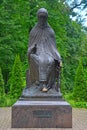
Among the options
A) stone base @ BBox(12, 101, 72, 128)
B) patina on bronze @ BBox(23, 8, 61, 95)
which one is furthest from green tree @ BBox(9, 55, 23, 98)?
stone base @ BBox(12, 101, 72, 128)

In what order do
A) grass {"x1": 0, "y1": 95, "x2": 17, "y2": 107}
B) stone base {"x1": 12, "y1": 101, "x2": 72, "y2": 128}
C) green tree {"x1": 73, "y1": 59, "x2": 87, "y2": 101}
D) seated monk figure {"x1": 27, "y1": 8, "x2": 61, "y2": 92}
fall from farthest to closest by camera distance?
green tree {"x1": 73, "y1": 59, "x2": 87, "y2": 101} < grass {"x1": 0, "y1": 95, "x2": 17, "y2": 107} < seated monk figure {"x1": 27, "y1": 8, "x2": 61, "y2": 92} < stone base {"x1": 12, "y1": 101, "x2": 72, "y2": 128}

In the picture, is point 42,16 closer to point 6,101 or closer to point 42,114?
point 42,114

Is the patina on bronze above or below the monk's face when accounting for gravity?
below

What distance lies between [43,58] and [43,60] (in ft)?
0.23

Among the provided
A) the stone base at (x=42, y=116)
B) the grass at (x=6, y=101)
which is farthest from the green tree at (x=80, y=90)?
the stone base at (x=42, y=116)

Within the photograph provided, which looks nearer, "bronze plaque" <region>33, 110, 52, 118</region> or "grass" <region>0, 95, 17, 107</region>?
"bronze plaque" <region>33, 110, 52, 118</region>

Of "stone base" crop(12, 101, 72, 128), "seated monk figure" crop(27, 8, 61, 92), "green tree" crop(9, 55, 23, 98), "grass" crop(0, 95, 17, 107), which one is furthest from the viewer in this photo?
"green tree" crop(9, 55, 23, 98)

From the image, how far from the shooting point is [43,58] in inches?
371

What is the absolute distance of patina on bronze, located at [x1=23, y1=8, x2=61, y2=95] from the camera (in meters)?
9.34

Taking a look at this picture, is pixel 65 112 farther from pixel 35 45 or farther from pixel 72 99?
pixel 72 99

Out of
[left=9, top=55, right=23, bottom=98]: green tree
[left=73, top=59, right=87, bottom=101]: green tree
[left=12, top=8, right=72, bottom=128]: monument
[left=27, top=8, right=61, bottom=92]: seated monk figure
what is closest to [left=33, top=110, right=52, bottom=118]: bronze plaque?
[left=12, top=8, right=72, bottom=128]: monument

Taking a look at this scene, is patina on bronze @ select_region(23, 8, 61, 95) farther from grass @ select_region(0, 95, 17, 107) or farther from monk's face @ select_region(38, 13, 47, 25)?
grass @ select_region(0, 95, 17, 107)

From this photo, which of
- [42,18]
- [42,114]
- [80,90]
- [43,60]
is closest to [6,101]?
[80,90]

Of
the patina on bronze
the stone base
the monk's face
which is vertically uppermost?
the monk's face
